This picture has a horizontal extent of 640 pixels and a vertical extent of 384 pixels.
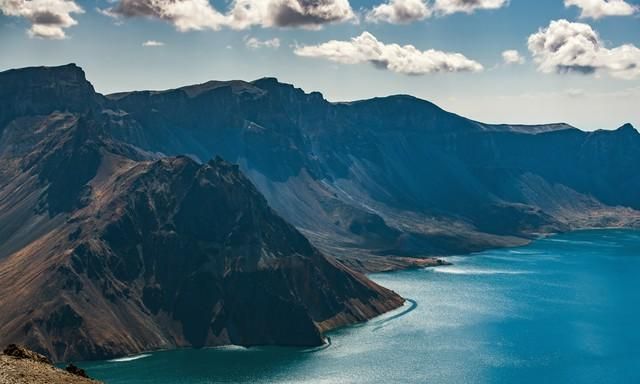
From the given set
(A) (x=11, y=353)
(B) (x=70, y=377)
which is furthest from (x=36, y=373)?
(A) (x=11, y=353)

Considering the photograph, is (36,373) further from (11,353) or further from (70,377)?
(11,353)

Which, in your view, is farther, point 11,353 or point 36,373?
point 11,353
